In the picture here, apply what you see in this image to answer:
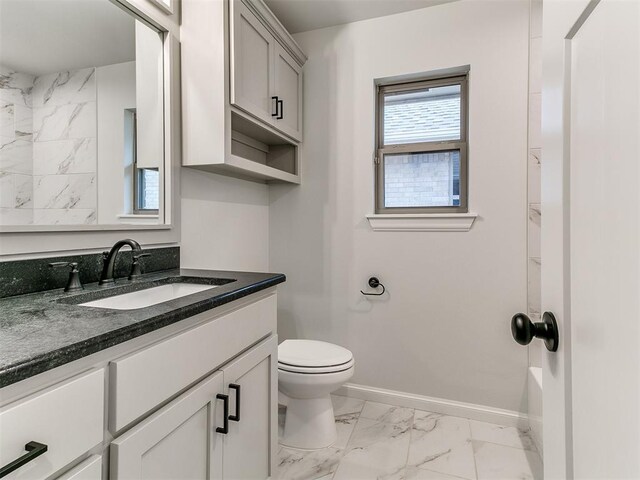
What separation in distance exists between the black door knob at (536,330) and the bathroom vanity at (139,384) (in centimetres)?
77

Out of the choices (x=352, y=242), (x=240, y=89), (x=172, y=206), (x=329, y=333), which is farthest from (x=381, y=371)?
(x=240, y=89)

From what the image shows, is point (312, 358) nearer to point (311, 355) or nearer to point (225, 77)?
point (311, 355)

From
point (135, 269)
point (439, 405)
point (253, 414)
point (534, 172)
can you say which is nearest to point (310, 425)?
point (253, 414)

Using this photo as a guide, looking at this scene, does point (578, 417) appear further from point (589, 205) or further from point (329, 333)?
point (329, 333)

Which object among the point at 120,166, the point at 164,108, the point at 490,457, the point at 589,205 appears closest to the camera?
the point at 589,205

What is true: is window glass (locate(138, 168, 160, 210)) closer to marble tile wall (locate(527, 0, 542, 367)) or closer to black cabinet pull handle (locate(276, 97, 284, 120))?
black cabinet pull handle (locate(276, 97, 284, 120))

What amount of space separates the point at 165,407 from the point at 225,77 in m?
1.36

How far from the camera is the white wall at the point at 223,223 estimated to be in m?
1.83

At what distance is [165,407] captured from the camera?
2.96 ft

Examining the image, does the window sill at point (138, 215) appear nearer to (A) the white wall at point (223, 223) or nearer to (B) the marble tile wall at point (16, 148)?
(A) the white wall at point (223, 223)

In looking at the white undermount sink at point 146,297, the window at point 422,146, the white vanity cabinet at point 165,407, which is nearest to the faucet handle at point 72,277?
the white undermount sink at point 146,297

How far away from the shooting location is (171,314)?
90cm

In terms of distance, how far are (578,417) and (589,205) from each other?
1.06 feet

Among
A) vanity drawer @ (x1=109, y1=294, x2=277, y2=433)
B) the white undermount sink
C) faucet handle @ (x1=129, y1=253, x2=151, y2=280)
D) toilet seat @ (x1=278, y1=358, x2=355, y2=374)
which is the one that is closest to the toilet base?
toilet seat @ (x1=278, y1=358, x2=355, y2=374)
